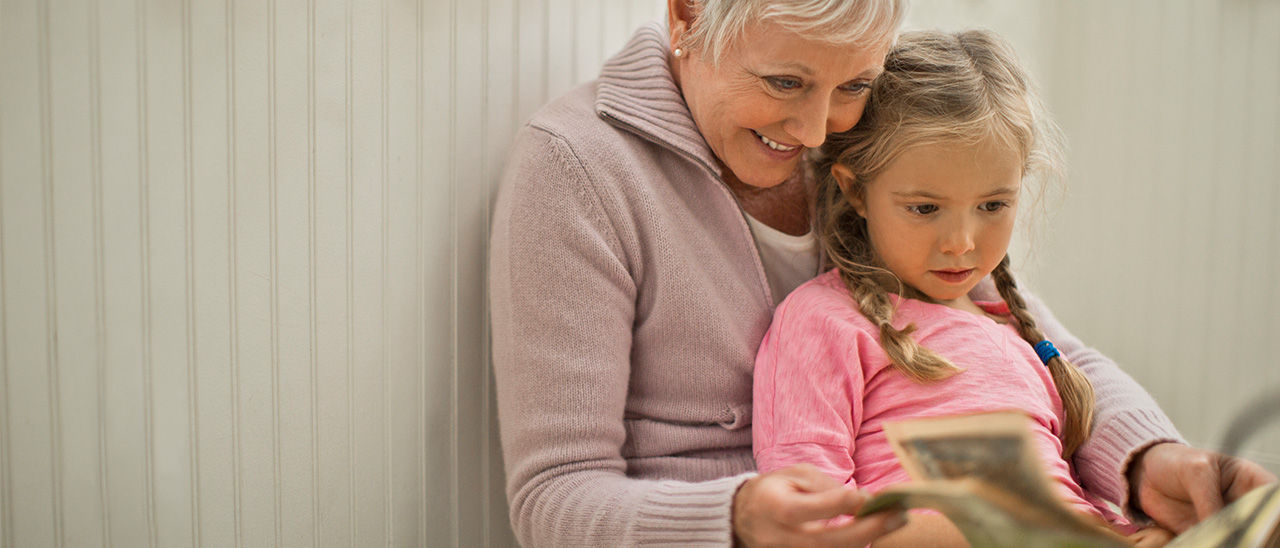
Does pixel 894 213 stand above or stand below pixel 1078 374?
above

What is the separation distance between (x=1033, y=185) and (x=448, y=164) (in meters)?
0.89

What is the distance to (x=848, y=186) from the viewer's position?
3.87 feet

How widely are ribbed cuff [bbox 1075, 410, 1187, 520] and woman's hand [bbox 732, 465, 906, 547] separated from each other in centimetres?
48

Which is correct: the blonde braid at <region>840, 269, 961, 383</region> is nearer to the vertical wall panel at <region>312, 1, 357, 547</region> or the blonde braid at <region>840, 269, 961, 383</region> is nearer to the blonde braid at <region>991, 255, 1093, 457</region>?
the blonde braid at <region>991, 255, 1093, 457</region>

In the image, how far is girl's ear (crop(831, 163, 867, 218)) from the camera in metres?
1.17

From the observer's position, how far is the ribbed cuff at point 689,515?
89cm

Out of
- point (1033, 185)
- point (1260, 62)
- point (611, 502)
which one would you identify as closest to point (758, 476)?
point (611, 502)

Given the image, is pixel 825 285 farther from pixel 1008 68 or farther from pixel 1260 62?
pixel 1260 62

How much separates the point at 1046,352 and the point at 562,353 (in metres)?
0.58

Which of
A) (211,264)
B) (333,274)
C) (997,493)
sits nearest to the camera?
(997,493)

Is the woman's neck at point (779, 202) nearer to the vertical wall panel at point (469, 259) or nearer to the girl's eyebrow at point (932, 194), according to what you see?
the girl's eyebrow at point (932, 194)

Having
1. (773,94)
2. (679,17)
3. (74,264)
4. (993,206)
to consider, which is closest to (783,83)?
(773,94)

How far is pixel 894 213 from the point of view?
1.11 meters

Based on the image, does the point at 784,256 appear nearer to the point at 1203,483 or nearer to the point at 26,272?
the point at 1203,483
